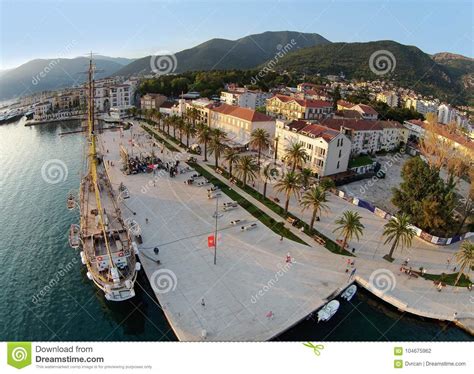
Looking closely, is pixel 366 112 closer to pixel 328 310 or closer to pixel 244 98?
pixel 244 98

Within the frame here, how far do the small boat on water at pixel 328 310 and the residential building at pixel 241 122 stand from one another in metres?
59.5

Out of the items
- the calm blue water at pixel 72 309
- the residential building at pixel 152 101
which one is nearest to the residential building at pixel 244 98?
the residential building at pixel 152 101

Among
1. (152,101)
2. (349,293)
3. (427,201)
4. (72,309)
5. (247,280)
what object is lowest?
(72,309)

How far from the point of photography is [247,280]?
3975 cm

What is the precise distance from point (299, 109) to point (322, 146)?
40.3 metres

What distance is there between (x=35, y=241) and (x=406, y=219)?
5030 centimetres

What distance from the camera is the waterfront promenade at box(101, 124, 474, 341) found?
33.8 metres

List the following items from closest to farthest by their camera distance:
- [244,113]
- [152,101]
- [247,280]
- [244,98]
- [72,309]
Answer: [72,309] → [247,280] → [244,113] → [244,98] → [152,101]

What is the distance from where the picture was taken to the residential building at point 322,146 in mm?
70500

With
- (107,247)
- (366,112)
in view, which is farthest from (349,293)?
(366,112)

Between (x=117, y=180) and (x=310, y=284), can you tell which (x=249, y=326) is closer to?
(x=310, y=284)

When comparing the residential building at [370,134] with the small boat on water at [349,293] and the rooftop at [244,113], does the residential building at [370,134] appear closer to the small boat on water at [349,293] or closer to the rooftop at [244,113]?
the rooftop at [244,113]

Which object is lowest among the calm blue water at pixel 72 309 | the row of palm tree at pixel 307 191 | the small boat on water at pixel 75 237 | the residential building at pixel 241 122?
the calm blue water at pixel 72 309

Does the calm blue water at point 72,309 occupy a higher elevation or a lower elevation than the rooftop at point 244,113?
lower
